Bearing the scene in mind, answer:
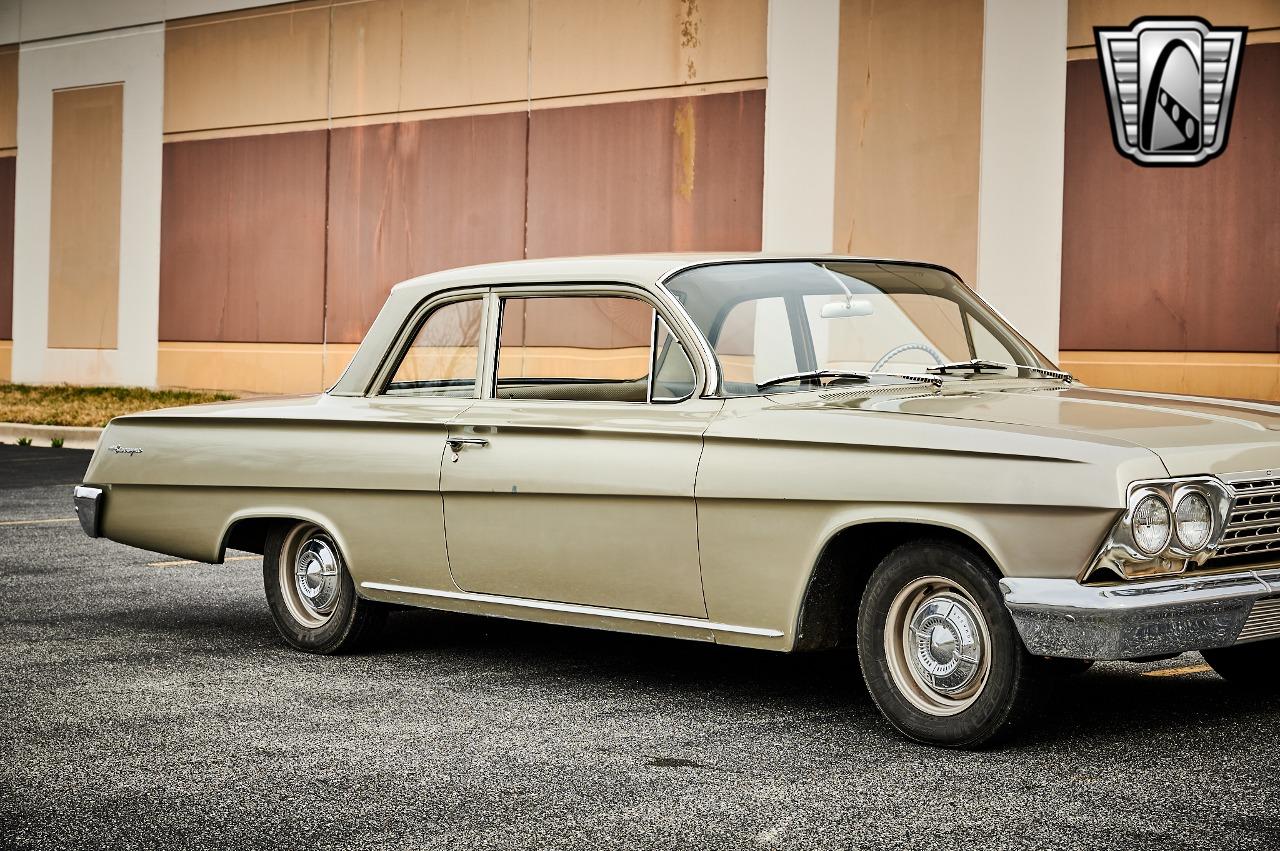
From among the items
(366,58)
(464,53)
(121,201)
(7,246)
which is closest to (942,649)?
(464,53)

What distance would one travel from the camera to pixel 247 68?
22.0 meters

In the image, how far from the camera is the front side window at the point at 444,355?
20.1ft

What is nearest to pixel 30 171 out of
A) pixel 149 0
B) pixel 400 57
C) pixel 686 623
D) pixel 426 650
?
pixel 149 0

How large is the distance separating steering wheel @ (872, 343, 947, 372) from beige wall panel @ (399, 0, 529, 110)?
562 inches

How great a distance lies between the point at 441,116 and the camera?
19.9 metres

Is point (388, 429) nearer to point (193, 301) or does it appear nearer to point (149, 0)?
point (193, 301)

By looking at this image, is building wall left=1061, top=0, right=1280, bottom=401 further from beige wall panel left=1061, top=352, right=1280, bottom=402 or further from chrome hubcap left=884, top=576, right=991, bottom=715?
chrome hubcap left=884, top=576, right=991, bottom=715

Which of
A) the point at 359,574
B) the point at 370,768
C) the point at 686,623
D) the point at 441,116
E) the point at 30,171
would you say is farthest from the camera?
the point at 30,171

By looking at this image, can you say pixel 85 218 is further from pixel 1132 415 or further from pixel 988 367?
pixel 1132 415

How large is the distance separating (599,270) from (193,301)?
17713 millimetres

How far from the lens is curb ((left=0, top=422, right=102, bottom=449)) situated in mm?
18078

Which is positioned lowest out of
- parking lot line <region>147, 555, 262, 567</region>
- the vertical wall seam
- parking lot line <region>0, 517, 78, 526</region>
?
parking lot line <region>147, 555, 262, 567</region>

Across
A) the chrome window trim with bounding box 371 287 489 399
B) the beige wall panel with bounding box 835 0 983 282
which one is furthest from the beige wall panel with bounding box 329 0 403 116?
the chrome window trim with bounding box 371 287 489 399

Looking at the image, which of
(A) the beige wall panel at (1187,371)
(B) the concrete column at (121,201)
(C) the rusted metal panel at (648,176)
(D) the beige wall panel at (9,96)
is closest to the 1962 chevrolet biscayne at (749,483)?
(A) the beige wall panel at (1187,371)
